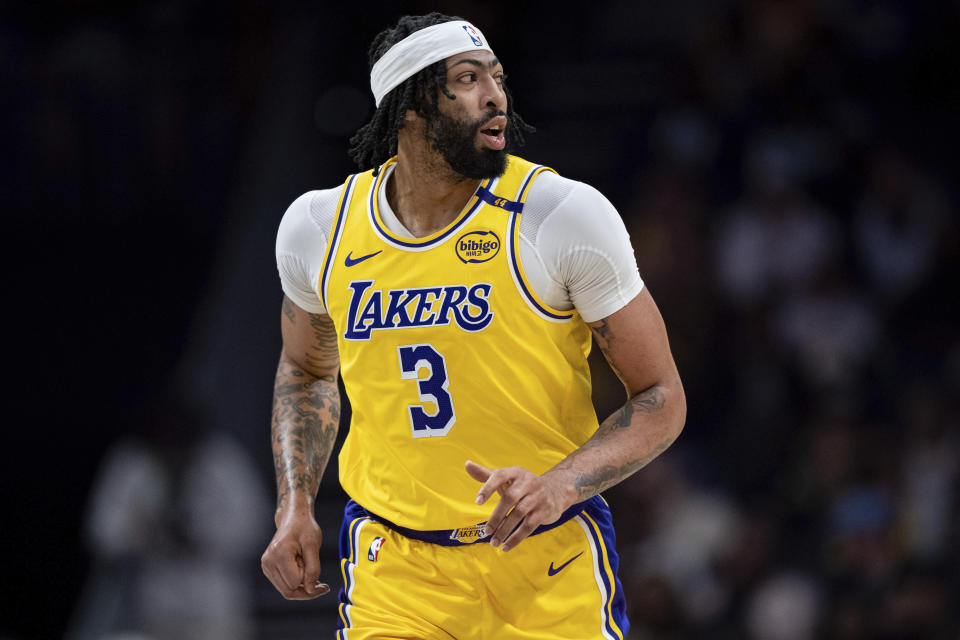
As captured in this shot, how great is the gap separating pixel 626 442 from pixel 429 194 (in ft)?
2.94

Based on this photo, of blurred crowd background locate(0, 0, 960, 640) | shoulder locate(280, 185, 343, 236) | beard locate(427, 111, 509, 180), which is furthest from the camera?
blurred crowd background locate(0, 0, 960, 640)

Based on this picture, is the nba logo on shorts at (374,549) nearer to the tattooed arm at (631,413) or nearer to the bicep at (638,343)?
the tattooed arm at (631,413)

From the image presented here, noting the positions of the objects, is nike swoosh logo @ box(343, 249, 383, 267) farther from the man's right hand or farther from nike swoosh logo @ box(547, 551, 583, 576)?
nike swoosh logo @ box(547, 551, 583, 576)

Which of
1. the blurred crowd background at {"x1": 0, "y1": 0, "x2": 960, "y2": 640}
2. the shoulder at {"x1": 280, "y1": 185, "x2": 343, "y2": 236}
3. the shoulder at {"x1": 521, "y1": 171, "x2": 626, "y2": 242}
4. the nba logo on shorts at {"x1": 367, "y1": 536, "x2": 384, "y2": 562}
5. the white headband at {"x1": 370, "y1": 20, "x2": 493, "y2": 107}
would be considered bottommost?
the blurred crowd background at {"x1": 0, "y1": 0, "x2": 960, "y2": 640}

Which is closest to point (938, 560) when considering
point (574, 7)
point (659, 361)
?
point (659, 361)

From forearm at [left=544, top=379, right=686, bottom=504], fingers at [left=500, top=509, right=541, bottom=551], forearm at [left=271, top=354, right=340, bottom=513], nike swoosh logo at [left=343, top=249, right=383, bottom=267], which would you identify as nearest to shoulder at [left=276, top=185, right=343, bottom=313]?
nike swoosh logo at [left=343, top=249, right=383, bottom=267]

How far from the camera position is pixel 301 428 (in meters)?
4.20

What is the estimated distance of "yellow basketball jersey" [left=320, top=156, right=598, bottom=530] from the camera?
3.64 meters

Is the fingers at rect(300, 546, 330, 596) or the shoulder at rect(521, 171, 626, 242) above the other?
the shoulder at rect(521, 171, 626, 242)

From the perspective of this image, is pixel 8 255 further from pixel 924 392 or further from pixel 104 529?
pixel 924 392

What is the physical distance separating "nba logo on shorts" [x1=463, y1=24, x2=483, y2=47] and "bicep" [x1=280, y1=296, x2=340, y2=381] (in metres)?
0.95

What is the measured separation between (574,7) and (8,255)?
5.34 m

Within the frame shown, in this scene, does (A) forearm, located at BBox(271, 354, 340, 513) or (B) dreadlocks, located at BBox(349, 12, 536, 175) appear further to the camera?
(A) forearm, located at BBox(271, 354, 340, 513)

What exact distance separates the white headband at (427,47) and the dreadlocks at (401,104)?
25mm
